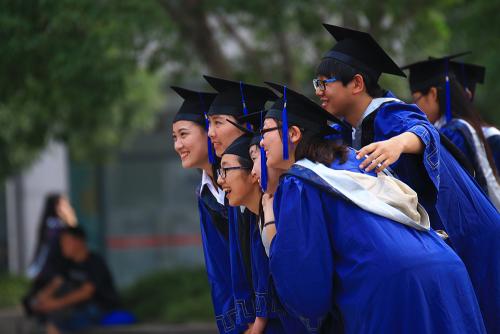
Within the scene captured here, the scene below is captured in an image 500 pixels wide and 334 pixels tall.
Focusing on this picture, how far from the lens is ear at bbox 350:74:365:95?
4.45m

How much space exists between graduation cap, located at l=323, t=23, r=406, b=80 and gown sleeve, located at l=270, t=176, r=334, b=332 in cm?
84

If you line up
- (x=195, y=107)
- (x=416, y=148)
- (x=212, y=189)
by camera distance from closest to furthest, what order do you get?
1. (x=416, y=148)
2. (x=212, y=189)
3. (x=195, y=107)

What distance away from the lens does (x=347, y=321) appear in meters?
3.86

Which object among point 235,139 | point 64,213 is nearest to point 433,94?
point 235,139

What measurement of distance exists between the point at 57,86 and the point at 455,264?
7624mm

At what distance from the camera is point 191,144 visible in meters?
5.07

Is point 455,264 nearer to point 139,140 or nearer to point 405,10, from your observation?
point 405,10

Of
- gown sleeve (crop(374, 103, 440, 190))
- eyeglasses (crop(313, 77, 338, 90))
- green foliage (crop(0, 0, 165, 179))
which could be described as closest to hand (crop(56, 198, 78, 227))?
green foliage (crop(0, 0, 165, 179))

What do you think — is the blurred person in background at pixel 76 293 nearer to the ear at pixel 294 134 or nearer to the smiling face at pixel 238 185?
the smiling face at pixel 238 185

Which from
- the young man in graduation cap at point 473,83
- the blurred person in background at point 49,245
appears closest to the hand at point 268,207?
the young man in graduation cap at point 473,83

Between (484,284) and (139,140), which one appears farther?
(139,140)

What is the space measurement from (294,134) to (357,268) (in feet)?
2.07

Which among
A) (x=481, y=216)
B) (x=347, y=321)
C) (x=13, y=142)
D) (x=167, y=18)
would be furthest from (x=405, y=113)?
(x=13, y=142)

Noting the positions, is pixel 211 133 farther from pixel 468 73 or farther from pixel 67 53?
pixel 67 53
